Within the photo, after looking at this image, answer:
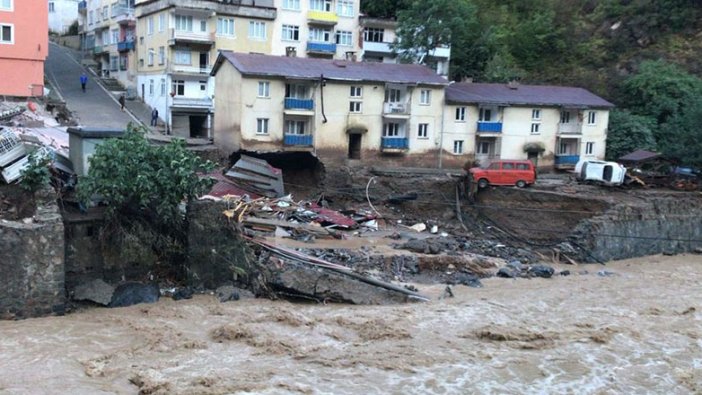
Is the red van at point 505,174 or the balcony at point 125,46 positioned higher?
the balcony at point 125,46

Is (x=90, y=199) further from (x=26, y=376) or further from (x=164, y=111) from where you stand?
(x=164, y=111)

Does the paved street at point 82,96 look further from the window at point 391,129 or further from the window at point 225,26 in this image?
the window at point 391,129

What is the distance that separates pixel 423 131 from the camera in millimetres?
41094

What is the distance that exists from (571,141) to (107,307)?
1302 inches

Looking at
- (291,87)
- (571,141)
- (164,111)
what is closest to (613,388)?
(291,87)

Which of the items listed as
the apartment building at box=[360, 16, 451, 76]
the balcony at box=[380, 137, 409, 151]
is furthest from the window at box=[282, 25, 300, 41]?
the balcony at box=[380, 137, 409, 151]

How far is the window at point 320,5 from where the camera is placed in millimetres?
50659

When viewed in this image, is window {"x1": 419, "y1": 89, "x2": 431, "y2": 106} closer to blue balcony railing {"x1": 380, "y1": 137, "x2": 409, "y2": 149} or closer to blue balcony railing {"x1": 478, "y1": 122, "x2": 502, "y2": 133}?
blue balcony railing {"x1": 380, "y1": 137, "x2": 409, "y2": 149}

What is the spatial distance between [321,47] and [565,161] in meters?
19.9

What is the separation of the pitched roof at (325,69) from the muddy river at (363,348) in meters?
18.8

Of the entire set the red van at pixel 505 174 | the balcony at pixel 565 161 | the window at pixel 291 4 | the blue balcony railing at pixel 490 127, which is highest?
the window at pixel 291 4

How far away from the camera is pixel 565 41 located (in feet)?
195

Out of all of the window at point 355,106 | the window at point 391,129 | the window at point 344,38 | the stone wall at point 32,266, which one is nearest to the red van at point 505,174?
the window at point 391,129

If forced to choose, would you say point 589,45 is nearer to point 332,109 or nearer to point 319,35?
point 319,35
